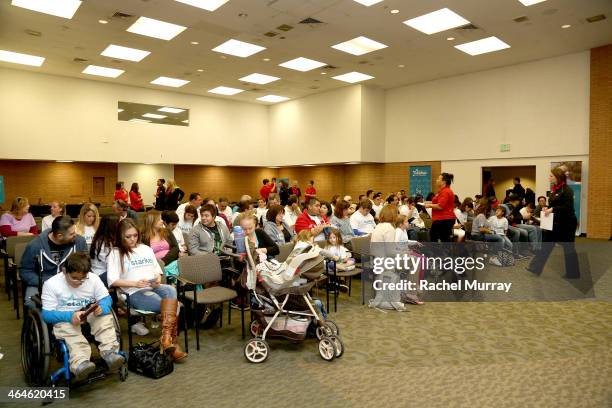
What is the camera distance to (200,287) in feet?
15.2

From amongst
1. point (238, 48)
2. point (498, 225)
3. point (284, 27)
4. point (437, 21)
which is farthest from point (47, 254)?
point (437, 21)

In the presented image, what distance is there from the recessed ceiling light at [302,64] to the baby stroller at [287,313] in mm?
9404

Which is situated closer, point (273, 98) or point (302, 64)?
point (302, 64)

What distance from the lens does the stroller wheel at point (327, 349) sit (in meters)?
3.70

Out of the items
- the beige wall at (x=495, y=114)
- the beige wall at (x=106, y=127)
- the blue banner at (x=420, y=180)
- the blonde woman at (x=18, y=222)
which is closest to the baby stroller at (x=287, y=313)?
the blonde woman at (x=18, y=222)

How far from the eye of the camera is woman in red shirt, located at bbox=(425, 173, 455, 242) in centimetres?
616

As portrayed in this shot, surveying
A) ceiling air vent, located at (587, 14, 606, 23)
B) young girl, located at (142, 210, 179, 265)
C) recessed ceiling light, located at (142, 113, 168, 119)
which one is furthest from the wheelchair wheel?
recessed ceiling light, located at (142, 113, 168, 119)

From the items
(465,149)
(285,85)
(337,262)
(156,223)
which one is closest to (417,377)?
(337,262)

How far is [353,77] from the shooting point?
14180mm

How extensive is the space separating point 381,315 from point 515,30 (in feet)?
27.7

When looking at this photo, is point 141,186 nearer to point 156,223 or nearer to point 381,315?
point 156,223

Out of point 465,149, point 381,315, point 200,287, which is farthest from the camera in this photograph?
point 465,149

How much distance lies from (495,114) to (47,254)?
1327 cm

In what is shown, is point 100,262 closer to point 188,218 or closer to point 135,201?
point 188,218
